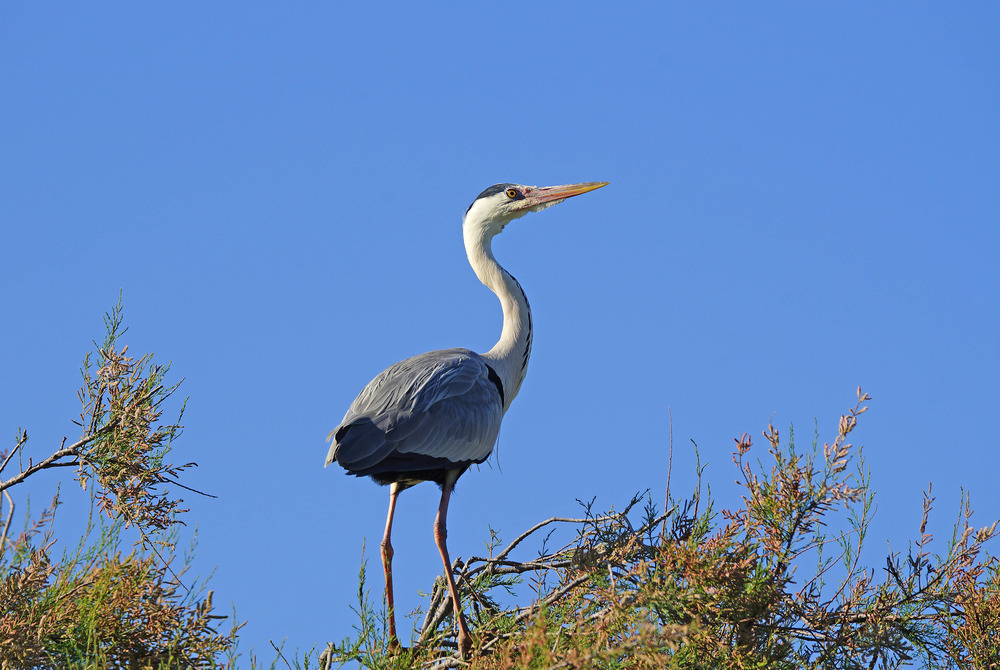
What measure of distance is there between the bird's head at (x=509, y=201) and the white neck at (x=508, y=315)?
11 cm

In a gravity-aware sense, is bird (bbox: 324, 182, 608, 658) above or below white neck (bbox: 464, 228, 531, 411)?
below

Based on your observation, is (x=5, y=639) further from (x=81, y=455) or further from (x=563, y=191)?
(x=563, y=191)

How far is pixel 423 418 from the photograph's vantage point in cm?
574

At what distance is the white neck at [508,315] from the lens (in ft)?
23.8

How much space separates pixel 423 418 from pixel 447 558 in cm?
80

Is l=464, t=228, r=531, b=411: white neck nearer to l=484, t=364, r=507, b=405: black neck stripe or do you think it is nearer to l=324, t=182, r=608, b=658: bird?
l=324, t=182, r=608, b=658: bird

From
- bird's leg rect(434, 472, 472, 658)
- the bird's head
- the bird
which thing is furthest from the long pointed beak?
bird's leg rect(434, 472, 472, 658)

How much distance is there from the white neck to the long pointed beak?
0.47 meters

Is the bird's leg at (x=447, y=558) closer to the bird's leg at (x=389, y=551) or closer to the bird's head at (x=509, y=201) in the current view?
the bird's leg at (x=389, y=551)

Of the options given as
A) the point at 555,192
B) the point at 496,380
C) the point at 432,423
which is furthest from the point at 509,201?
the point at 432,423

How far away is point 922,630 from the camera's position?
406 centimetres

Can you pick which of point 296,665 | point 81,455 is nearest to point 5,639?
point 81,455

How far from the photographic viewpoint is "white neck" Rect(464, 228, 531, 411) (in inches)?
286

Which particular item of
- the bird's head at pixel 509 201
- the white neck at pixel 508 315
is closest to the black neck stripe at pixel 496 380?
the white neck at pixel 508 315
